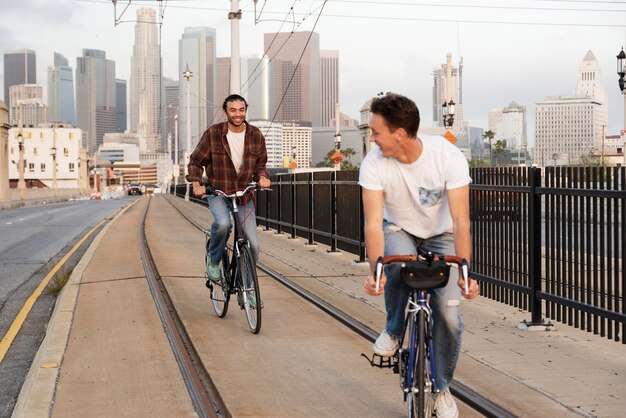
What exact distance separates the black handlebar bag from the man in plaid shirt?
3733 millimetres

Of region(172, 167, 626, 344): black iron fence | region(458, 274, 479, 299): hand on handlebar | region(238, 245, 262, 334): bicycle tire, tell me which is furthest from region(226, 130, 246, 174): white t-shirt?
region(458, 274, 479, 299): hand on handlebar

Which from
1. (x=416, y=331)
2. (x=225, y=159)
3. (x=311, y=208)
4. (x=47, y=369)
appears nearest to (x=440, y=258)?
(x=416, y=331)

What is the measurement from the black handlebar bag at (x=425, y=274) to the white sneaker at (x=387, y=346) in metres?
0.62

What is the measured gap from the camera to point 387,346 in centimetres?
489

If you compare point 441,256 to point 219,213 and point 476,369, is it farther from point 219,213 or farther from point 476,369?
point 219,213

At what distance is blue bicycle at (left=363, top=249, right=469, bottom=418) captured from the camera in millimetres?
4352

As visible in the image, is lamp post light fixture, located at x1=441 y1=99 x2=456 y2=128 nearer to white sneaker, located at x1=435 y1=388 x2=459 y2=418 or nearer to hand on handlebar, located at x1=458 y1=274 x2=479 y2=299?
white sneaker, located at x1=435 y1=388 x2=459 y2=418

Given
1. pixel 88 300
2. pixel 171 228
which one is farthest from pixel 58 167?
pixel 88 300

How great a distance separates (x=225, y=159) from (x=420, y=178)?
3852 mm

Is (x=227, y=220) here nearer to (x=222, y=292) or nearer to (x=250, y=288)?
(x=250, y=288)

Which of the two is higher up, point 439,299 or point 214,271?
point 439,299

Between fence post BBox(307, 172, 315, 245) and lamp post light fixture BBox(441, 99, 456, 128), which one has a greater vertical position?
lamp post light fixture BBox(441, 99, 456, 128)

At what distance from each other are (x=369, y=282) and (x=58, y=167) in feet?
574

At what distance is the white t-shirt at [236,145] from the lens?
8.14 metres
